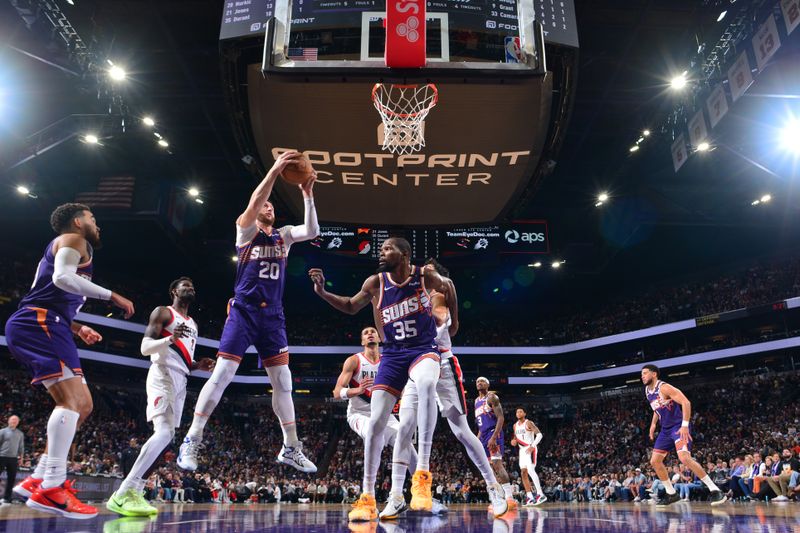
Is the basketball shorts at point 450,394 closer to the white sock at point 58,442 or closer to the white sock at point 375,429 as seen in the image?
the white sock at point 375,429

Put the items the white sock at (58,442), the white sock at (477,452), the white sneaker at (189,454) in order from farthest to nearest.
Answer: the white sock at (477,452) → the white sneaker at (189,454) → the white sock at (58,442)

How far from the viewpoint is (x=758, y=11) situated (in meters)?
12.9

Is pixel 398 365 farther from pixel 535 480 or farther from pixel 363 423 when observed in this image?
pixel 535 480

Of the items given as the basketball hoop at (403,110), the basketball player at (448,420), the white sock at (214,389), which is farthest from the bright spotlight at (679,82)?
the white sock at (214,389)

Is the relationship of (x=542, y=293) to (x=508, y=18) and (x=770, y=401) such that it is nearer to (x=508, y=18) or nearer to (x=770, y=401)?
(x=770, y=401)

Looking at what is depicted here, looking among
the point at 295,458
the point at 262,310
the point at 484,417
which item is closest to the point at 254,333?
the point at 262,310

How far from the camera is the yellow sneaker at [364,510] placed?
5090 mm

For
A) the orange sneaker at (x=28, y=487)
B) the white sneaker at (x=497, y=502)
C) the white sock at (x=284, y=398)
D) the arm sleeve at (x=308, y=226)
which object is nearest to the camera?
the orange sneaker at (x=28, y=487)

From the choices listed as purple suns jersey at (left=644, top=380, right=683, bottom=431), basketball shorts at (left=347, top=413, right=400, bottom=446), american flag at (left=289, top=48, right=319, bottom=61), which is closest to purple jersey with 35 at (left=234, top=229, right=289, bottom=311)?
basketball shorts at (left=347, top=413, right=400, bottom=446)

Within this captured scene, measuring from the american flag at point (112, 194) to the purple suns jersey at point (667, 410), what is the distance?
18.9m

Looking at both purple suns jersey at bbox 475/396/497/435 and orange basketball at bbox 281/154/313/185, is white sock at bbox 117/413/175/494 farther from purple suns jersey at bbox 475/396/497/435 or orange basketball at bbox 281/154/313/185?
purple suns jersey at bbox 475/396/497/435

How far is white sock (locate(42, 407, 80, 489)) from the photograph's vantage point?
4438 mm

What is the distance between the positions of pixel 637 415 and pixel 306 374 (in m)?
20.3

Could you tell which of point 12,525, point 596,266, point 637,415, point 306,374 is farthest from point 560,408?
point 12,525
